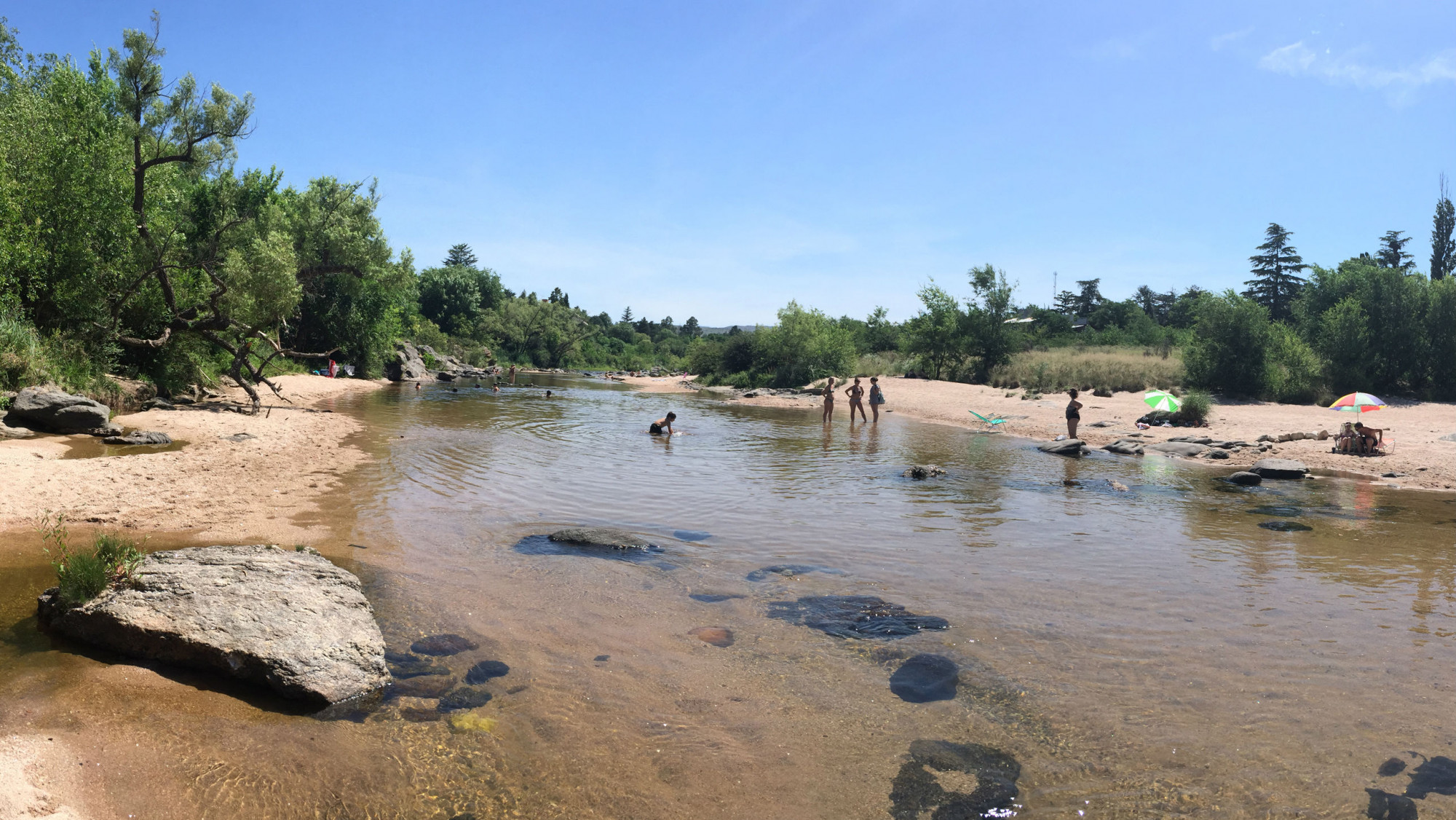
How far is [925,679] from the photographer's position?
5.92 metres

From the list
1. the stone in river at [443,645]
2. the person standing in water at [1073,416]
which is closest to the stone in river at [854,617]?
the stone in river at [443,645]

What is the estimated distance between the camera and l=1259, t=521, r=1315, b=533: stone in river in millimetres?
11617

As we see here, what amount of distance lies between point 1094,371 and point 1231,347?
21.7 ft

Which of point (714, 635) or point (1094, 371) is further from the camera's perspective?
point (1094, 371)

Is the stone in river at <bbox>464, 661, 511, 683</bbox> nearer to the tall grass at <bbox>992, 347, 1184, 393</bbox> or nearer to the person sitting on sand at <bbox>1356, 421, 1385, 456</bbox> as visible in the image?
the person sitting on sand at <bbox>1356, 421, 1385, 456</bbox>

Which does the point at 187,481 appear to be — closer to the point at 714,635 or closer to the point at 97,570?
the point at 97,570

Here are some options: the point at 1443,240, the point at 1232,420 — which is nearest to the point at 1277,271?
the point at 1443,240

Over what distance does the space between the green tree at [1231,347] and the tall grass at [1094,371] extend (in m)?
1.90

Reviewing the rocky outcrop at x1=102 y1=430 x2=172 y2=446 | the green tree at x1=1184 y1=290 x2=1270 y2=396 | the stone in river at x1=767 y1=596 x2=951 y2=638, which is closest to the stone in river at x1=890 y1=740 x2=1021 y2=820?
the stone in river at x1=767 y1=596 x2=951 y2=638

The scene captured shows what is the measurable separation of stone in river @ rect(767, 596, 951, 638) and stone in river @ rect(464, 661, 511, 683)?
9.01 feet

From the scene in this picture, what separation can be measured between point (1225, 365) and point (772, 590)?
3154 centimetres

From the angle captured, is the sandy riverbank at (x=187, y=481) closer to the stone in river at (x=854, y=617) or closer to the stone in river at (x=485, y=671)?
the stone in river at (x=485, y=671)

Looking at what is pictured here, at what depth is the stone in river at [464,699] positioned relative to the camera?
5.16m

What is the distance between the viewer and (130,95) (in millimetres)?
20312
